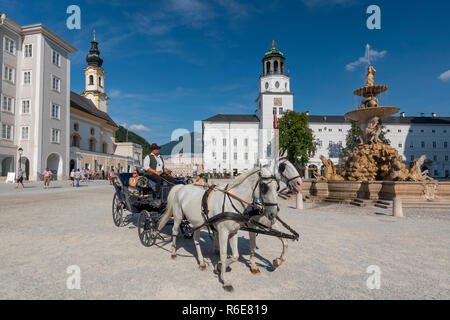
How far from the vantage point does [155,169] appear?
6699 mm

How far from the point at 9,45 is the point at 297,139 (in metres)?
49.4

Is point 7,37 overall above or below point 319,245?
above

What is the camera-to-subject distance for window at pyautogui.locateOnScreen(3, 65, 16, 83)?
32.5 metres

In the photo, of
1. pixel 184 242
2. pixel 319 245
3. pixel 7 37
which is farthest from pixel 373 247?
pixel 7 37

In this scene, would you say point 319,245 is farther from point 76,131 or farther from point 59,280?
point 76,131

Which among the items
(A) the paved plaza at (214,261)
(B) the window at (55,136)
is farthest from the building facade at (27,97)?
(A) the paved plaza at (214,261)

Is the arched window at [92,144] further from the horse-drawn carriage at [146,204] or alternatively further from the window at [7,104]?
the horse-drawn carriage at [146,204]

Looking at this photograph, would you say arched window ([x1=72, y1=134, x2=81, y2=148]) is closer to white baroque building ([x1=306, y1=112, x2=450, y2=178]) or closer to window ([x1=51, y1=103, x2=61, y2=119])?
window ([x1=51, y1=103, x2=61, y2=119])

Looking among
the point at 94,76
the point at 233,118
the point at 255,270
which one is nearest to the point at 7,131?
the point at 94,76

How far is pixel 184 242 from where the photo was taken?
6340 mm

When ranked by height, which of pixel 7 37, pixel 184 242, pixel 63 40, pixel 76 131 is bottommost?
pixel 184 242

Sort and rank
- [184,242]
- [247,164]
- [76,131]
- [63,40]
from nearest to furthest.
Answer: [184,242]
[63,40]
[76,131]
[247,164]
